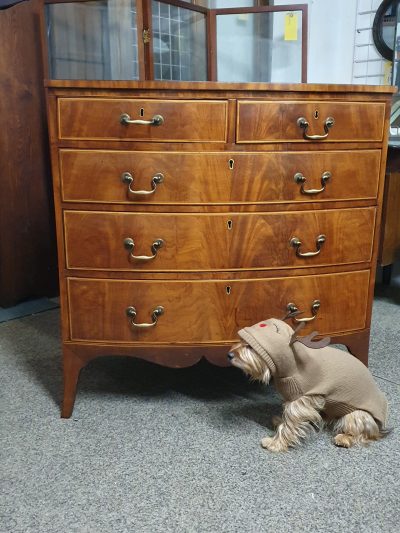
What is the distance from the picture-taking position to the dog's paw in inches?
53.0

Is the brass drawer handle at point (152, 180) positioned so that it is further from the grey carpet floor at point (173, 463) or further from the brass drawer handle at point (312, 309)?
the grey carpet floor at point (173, 463)

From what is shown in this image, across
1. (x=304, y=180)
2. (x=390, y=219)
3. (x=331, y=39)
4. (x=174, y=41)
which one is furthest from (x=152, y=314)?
(x=331, y=39)

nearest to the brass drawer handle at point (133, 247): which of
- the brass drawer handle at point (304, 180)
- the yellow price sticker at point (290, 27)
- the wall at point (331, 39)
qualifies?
the brass drawer handle at point (304, 180)

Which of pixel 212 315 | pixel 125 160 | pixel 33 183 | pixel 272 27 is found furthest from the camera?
pixel 33 183

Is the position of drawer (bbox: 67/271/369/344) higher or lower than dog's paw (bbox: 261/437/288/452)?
higher

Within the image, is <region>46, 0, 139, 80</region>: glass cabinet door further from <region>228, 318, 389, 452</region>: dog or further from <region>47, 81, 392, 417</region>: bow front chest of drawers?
<region>228, 318, 389, 452</region>: dog

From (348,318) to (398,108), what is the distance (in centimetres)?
150

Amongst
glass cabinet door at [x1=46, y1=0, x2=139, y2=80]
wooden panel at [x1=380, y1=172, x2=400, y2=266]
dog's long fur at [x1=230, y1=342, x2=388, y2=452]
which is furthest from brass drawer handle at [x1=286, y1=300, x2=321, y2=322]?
glass cabinet door at [x1=46, y1=0, x2=139, y2=80]

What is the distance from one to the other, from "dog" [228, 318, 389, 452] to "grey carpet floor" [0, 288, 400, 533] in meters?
0.05

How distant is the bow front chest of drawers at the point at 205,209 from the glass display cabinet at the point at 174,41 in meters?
0.59

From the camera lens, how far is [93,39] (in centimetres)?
217

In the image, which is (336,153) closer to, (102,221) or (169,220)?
(169,220)

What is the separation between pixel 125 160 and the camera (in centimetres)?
134

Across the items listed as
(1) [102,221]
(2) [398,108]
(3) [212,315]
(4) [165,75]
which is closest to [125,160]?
(1) [102,221]
